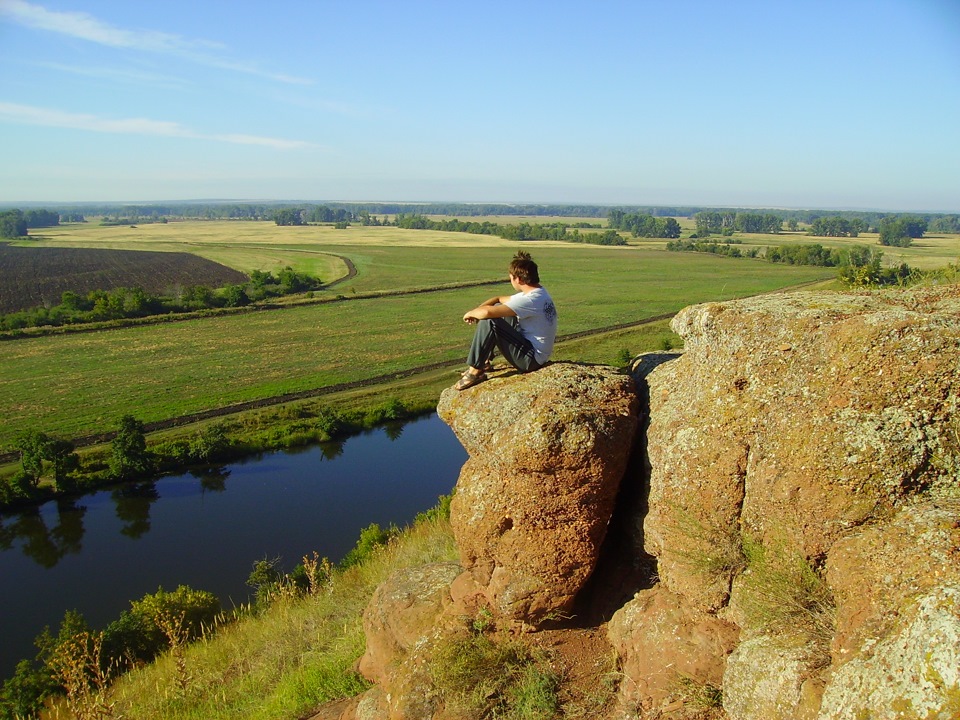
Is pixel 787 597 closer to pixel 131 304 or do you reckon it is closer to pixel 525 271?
pixel 525 271

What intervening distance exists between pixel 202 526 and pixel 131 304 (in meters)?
49.8

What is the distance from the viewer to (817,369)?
580 centimetres

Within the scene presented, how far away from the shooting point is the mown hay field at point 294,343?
42.3 metres

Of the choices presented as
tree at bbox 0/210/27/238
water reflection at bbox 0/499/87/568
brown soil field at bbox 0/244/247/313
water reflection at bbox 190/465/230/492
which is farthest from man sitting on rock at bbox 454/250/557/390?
tree at bbox 0/210/27/238

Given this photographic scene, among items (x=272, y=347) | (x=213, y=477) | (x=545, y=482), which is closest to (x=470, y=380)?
(x=545, y=482)

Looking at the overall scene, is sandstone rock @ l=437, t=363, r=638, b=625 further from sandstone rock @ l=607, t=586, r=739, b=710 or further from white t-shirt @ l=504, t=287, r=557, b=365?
sandstone rock @ l=607, t=586, r=739, b=710

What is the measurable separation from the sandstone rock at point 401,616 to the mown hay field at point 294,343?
115ft

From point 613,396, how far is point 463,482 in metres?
2.14

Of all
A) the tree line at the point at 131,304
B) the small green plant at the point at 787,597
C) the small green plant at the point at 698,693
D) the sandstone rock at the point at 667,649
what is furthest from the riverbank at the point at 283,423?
the tree line at the point at 131,304

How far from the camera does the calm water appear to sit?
23.4 meters

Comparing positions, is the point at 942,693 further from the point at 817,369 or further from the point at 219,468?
the point at 219,468

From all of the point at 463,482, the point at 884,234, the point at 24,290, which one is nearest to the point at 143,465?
the point at 463,482

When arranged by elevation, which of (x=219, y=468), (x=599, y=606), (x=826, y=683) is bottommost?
(x=219, y=468)

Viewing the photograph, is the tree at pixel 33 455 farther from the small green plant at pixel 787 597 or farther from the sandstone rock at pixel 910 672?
the sandstone rock at pixel 910 672
